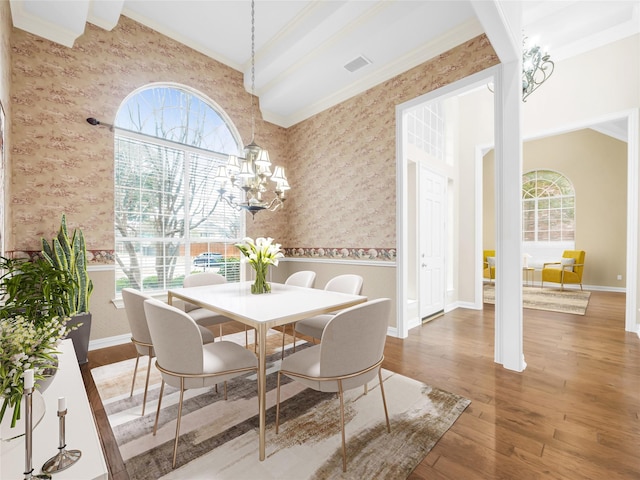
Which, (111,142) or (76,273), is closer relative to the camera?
(76,273)

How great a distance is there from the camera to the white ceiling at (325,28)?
2.78 metres

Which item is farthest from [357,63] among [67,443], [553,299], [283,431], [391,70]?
[553,299]

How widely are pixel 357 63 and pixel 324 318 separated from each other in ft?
9.86

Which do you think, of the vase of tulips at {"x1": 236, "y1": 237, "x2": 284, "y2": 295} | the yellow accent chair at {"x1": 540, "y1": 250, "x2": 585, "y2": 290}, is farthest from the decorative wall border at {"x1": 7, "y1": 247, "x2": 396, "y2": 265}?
the yellow accent chair at {"x1": 540, "y1": 250, "x2": 585, "y2": 290}

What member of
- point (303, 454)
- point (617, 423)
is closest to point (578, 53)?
point (617, 423)

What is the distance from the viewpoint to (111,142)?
10.6ft

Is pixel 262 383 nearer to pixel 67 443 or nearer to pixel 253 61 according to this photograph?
pixel 67 443

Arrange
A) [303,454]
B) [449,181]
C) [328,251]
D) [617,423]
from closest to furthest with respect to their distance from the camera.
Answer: [303,454] < [617,423] < [328,251] < [449,181]

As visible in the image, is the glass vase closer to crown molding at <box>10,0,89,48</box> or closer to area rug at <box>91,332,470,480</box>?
area rug at <box>91,332,470,480</box>

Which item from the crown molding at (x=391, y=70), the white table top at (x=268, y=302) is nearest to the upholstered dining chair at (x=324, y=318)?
the white table top at (x=268, y=302)

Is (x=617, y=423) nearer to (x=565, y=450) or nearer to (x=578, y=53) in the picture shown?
(x=565, y=450)

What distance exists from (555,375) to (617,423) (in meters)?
0.66

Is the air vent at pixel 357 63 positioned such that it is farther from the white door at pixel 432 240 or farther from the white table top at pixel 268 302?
the white table top at pixel 268 302

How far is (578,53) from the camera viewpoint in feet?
13.0
